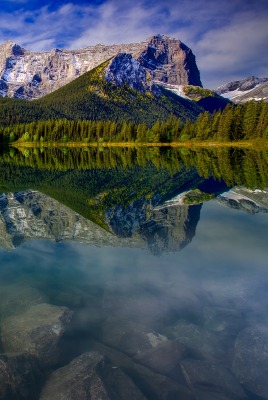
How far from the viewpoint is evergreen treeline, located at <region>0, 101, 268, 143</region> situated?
5084 inches

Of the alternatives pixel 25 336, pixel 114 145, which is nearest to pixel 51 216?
pixel 25 336

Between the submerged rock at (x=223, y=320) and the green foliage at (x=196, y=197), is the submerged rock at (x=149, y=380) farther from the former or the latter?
the green foliage at (x=196, y=197)

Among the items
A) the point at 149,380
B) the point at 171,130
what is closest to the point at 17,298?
the point at 149,380

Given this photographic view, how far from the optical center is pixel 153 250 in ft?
55.3

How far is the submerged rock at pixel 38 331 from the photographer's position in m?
9.39

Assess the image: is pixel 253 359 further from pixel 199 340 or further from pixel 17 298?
pixel 17 298

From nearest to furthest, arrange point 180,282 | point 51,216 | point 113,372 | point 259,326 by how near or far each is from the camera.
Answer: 1. point 113,372
2. point 259,326
3. point 180,282
4. point 51,216

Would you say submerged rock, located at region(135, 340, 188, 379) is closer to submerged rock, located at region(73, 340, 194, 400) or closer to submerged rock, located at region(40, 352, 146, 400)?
submerged rock, located at region(73, 340, 194, 400)

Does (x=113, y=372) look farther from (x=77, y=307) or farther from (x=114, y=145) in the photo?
(x=114, y=145)

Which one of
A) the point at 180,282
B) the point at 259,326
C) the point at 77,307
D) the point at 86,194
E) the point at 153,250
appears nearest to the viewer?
the point at 259,326

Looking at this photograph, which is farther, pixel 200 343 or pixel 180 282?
pixel 180 282

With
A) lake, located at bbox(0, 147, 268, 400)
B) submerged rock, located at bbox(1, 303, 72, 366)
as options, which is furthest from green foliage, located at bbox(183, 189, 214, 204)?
submerged rock, located at bbox(1, 303, 72, 366)

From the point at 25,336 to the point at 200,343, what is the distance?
16.2 feet

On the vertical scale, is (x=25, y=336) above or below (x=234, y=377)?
above
